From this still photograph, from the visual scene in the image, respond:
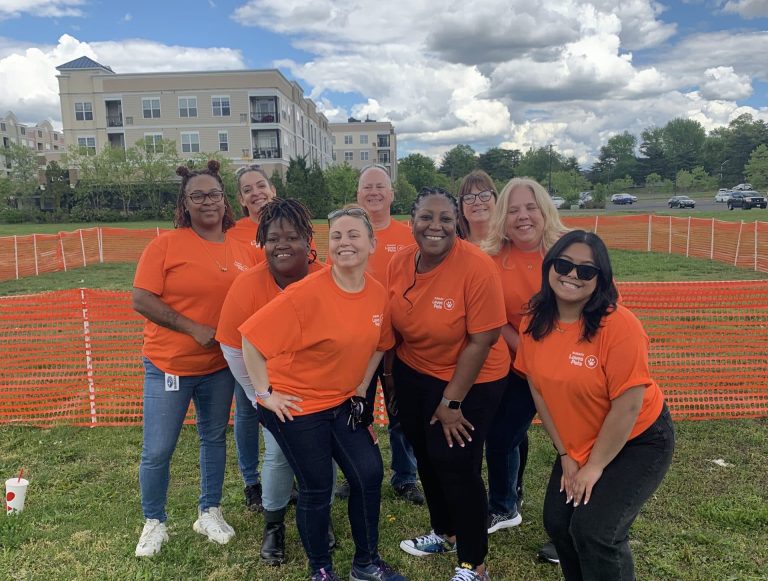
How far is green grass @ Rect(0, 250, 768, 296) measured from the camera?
521 inches

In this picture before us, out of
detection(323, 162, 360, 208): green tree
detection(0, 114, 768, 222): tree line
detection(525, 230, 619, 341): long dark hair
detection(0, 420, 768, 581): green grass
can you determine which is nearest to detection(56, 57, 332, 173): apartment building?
detection(0, 114, 768, 222): tree line

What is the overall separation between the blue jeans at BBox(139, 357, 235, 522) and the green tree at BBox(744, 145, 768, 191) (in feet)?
230

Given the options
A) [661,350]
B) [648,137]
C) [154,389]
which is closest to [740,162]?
[648,137]

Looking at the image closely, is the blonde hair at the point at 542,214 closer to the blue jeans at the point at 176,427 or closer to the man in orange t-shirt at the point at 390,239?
the man in orange t-shirt at the point at 390,239

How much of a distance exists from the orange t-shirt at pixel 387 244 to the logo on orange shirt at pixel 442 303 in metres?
1.04

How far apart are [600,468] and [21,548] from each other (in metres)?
3.40

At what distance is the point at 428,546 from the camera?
333cm

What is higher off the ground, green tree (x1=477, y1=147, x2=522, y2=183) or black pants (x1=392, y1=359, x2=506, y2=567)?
green tree (x1=477, y1=147, x2=522, y2=183)

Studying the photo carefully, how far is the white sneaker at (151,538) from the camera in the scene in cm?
330

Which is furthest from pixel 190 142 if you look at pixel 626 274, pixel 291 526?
pixel 291 526

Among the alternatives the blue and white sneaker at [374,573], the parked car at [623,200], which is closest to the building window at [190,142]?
the parked car at [623,200]

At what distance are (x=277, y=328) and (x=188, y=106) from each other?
171ft

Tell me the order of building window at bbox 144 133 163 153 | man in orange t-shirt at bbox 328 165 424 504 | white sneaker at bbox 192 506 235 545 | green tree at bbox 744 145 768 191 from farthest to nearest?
green tree at bbox 744 145 768 191, building window at bbox 144 133 163 153, man in orange t-shirt at bbox 328 165 424 504, white sneaker at bbox 192 506 235 545

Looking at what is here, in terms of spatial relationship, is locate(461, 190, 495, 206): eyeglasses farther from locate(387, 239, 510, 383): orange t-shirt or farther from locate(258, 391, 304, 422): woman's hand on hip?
locate(258, 391, 304, 422): woman's hand on hip
